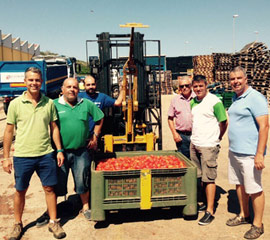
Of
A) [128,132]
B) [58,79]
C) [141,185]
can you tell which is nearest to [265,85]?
[58,79]

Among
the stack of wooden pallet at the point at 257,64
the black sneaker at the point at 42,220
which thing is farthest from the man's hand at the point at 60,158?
the stack of wooden pallet at the point at 257,64

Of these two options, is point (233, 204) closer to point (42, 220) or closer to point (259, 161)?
point (259, 161)

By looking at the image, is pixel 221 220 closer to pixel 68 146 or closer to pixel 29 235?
pixel 68 146

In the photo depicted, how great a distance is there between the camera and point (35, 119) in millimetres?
3471

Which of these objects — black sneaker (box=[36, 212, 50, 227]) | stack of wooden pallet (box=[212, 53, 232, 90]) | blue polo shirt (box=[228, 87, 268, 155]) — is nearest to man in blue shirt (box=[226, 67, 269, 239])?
blue polo shirt (box=[228, 87, 268, 155])

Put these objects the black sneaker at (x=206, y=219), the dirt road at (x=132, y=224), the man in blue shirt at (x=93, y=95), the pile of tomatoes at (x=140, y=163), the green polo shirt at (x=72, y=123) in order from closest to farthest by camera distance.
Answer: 1. the dirt road at (x=132, y=224)
2. the green polo shirt at (x=72, y=123)
3. the black sneaker at (x=206, y=219)
4. the pile of tomatoes at (x=140, y=163)
5. the man in blue shirt at (x=93, y=95)

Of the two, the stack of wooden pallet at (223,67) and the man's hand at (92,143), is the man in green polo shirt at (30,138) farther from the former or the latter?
the stack of wooden pallet at (223,67)

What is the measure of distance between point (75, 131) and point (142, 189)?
48.8 inches

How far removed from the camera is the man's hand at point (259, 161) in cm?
328

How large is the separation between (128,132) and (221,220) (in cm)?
222

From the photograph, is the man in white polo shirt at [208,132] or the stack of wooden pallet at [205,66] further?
the stack of wooden pallet at [205,66]

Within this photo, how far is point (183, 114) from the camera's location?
4.53 m

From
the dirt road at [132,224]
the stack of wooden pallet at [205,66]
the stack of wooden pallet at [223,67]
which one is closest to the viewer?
the dirt road at [132,224]

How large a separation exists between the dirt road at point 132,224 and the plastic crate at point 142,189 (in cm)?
26
